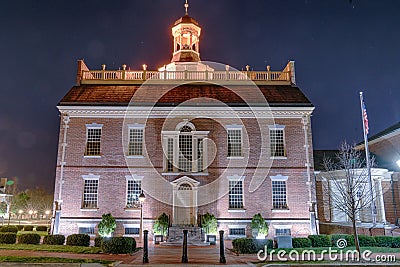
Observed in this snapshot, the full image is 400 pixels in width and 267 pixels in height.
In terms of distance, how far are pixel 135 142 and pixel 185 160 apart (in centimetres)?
380

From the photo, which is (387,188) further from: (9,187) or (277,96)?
(9,187)

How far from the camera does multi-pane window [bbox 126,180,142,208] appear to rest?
80.9 ft

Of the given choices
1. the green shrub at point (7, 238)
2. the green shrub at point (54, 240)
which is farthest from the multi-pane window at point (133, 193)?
the green shrub at point (7, 238)

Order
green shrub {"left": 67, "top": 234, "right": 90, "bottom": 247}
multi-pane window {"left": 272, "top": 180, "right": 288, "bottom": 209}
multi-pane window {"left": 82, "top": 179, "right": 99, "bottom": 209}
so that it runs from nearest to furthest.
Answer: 1. green shrub {"left": 67, "top": 234, "right": 90, "bottom": 247}
2. multi-pane window {"left": 82, "top": 179, "right": 99, "bottom": 209}
3. multi-pane window {"left": 272, "top": 180, "right": 288, "bottom": 209}

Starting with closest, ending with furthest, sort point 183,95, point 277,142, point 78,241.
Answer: point 78,241
point 277,142
point 183,95

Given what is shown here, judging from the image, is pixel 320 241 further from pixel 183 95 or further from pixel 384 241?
pixel 183 95

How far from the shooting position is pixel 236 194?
24984 mm

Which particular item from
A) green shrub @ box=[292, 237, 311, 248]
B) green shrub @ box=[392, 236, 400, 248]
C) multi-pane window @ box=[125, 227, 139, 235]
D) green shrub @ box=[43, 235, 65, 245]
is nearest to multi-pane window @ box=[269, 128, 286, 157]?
green shrub @ box=[292, 237, 311, 248]

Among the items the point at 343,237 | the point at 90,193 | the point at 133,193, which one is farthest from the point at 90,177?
the point at 343,237

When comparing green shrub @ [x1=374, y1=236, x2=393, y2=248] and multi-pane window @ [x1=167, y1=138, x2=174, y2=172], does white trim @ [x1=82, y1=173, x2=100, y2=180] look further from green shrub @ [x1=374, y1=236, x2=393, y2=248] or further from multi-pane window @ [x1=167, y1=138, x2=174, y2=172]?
green shrub @ [x1=374, y1=236, x2=393, y2=248]

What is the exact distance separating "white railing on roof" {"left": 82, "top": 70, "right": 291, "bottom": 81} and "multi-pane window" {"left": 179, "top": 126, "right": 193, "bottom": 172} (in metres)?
5.09

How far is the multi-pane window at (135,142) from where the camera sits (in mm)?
25438

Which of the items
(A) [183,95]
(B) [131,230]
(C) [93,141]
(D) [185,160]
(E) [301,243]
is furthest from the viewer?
(A) [183,95]

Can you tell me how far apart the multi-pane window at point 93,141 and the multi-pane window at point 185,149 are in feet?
19.2
